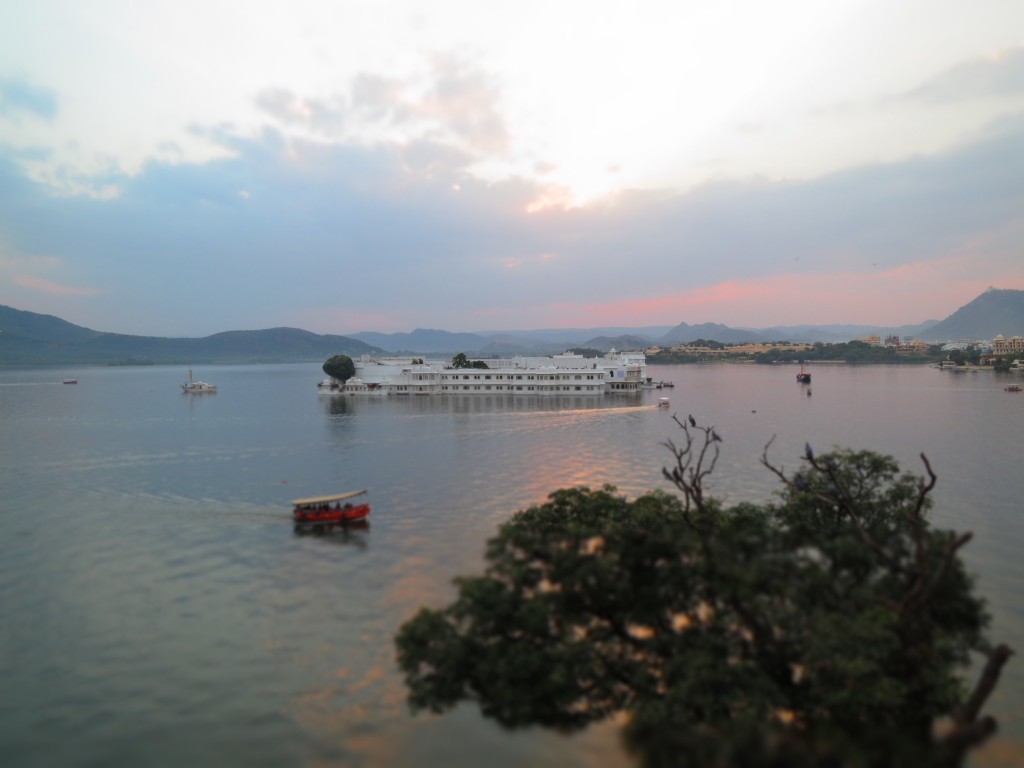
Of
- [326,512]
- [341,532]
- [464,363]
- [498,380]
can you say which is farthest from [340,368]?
[341,532]

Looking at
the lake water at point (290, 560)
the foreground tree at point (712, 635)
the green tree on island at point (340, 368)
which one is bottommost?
the lake water at point (290, 560)

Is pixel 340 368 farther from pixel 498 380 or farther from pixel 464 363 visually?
pixel 498 380

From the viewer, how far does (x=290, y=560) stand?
59.1ft

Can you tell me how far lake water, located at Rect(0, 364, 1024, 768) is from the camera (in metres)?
10.2

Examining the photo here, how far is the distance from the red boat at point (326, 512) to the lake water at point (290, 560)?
66 centimetres

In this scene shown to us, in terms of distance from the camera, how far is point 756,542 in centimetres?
817

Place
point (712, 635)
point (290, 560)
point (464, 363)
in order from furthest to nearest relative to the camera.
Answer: point (464, 363)
point (290, 560)
point (712, 635)

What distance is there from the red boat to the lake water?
661 millimetres

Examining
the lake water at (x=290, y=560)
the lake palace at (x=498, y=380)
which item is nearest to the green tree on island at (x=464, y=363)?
the lake palace at (x=498, y=380)

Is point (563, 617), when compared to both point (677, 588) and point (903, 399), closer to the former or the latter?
point (677, 588)

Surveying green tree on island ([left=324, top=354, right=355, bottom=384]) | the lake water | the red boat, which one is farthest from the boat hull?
green tree on island ([left=324, top=354, right=355, bottom=384])

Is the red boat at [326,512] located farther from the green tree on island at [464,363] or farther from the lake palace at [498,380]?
the green tree on island at [464,363]

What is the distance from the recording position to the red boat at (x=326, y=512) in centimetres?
2105

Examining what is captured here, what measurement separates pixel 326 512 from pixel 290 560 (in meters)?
3.18
